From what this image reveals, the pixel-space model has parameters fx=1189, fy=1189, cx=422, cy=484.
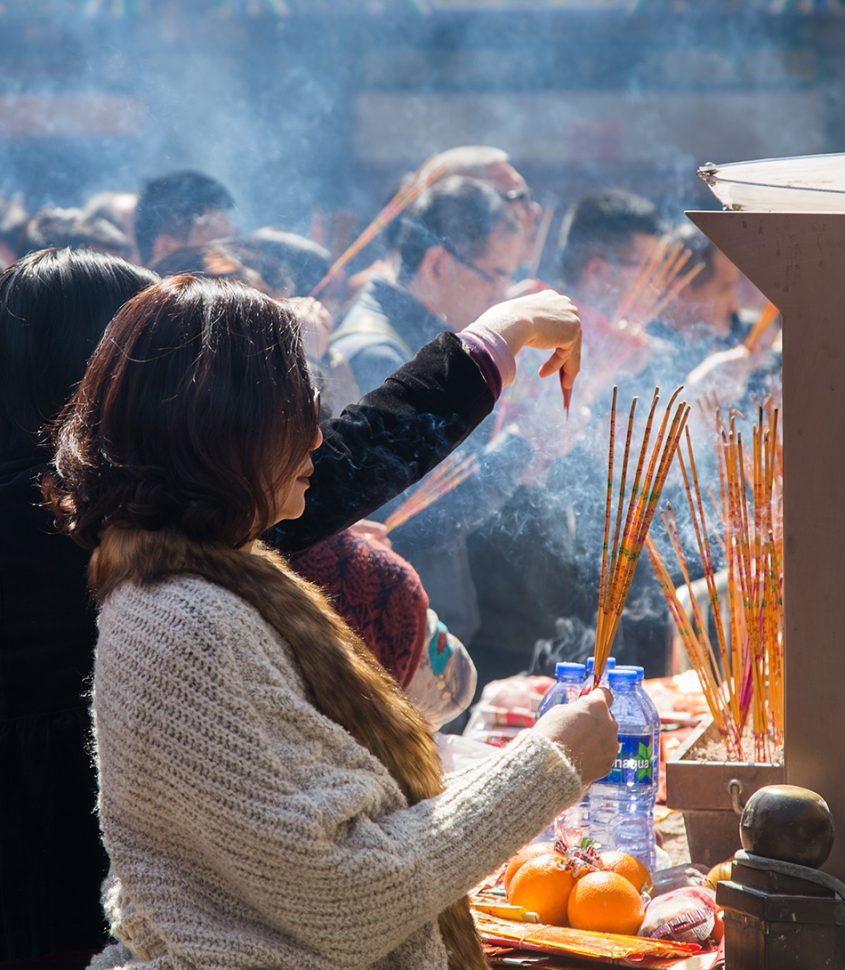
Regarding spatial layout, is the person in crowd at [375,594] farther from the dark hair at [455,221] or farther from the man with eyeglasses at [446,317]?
the dark hair at [455,221]

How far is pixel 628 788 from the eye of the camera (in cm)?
175

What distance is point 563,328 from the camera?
1.51 m

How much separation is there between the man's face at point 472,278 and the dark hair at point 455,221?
24 mm

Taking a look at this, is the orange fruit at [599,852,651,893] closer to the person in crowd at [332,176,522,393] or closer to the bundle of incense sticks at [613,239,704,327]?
the person in crowd at [332,176,522,393]

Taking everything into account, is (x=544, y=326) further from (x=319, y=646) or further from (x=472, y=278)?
(x=472, y=278)

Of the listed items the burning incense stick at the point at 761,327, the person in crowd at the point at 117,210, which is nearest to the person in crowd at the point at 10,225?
the person in crowd at the point at 117,210

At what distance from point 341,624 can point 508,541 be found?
198cm

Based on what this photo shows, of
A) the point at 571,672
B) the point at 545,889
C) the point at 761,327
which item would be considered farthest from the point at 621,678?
the point at 761,327

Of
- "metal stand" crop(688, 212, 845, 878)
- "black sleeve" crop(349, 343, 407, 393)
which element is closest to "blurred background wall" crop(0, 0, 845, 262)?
"black sleeve" crop(349, 343, 407, 393)

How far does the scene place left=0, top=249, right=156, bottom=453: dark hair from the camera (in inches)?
52.6

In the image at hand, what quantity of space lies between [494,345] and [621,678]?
59 cm

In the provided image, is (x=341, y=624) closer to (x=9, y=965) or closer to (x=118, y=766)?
(x=118, y=766)

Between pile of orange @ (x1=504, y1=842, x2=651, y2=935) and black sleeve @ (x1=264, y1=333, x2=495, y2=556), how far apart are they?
51 cm

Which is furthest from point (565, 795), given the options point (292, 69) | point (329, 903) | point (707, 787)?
point (292, 69)
